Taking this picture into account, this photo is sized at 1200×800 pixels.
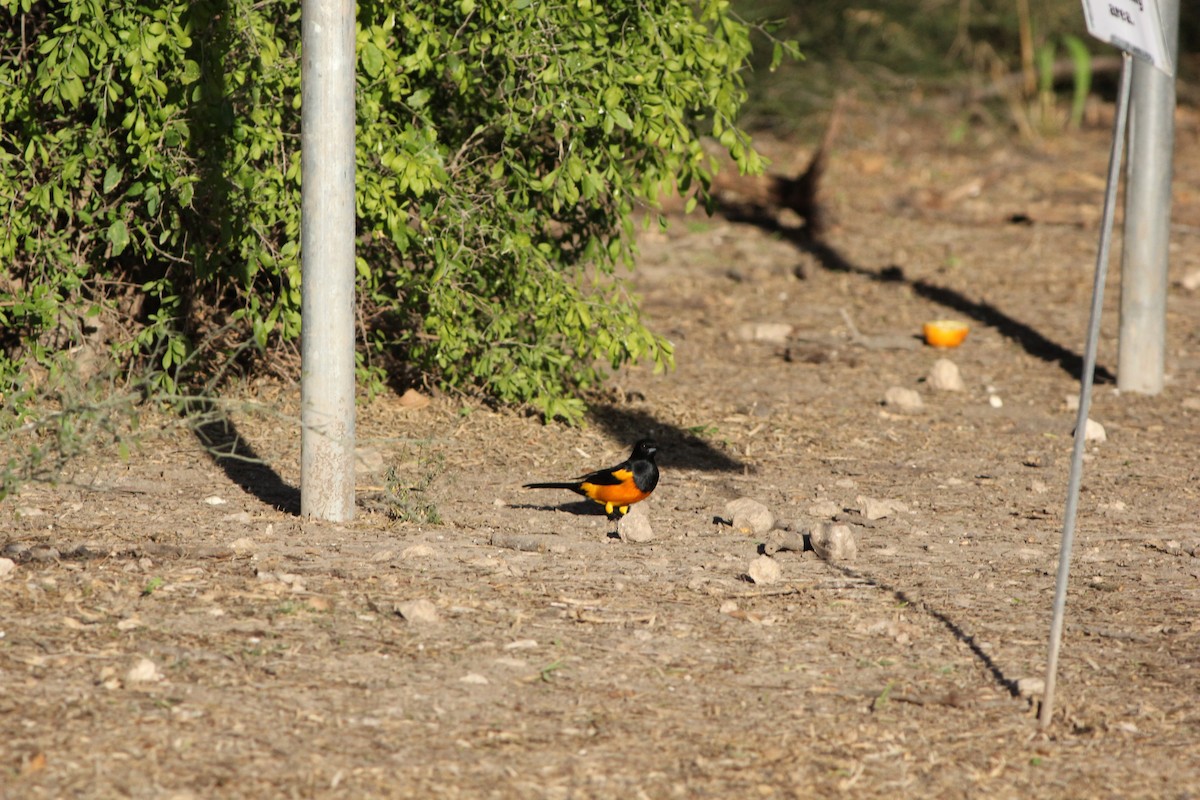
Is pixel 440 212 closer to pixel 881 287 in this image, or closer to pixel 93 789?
pixel 93 789

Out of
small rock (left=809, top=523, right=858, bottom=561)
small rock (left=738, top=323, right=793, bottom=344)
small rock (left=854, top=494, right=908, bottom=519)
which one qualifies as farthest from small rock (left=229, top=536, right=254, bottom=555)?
small rock (left=738, top=323, right=793, bottom=344)

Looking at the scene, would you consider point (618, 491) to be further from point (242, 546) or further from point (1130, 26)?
point (1130, 26)

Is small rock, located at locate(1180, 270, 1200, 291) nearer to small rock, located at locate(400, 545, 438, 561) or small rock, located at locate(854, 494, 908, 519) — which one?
small rock, located at locate(854, 494, 908, 519)

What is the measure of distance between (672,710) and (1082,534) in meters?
2.57

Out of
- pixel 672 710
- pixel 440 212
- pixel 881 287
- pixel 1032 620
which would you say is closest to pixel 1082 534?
pixel 1032 620

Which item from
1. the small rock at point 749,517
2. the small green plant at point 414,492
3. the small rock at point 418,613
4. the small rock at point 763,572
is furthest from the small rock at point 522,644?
the small rock at point 749,517

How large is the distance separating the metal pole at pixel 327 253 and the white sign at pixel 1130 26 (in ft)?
8.27

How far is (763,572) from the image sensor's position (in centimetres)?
471

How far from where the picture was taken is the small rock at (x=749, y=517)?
212 inches

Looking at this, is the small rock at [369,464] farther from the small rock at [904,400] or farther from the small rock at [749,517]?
the small rock at [904,400]

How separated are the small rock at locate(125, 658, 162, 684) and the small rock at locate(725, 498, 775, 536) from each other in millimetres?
2482

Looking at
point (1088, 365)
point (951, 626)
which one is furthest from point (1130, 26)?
point (951, 626)

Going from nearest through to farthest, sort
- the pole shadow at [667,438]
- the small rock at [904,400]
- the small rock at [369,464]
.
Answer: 1. the small rock at [369,464]
2. the pole shadow at [667,438]
3. the small rock at [904,400]

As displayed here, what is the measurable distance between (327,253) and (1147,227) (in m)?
5.16
